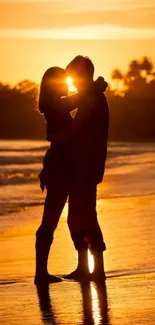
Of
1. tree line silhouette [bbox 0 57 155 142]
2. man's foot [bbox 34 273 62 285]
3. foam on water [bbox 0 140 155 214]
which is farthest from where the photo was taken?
tree line silhouette [bbox 0 57 155 142]

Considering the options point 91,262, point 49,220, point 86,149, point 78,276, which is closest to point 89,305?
point 78,276

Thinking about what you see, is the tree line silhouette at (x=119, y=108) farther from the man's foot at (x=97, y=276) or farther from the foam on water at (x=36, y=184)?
the man's foot at (x=97, y=276)

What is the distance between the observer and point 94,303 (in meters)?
8.40

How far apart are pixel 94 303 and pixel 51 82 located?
2.11 m

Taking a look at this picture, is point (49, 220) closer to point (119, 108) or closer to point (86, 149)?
point (86, 149)

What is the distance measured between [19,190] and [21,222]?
7982 millimetres

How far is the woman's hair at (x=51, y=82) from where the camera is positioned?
9.63 metres

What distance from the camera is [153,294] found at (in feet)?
28.4

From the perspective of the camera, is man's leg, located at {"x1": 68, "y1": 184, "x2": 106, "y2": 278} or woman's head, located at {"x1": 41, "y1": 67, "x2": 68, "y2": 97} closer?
woman's head, located at {"x1": 41, "y1": 67, "x2": 68, "y2": 97}

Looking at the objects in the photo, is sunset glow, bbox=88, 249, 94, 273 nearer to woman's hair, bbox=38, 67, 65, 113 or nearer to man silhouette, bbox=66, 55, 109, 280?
man silhouette, bbox=66, 55, 109, 280

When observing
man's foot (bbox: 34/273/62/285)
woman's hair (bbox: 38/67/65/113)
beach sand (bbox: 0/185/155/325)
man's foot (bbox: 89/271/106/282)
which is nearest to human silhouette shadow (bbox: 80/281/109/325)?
beach sand (bbox: 0/185/155/325)

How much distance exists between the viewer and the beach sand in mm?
7969

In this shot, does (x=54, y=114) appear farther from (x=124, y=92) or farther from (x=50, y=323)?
(x=124, y=92)

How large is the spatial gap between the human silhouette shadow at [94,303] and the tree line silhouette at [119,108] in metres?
98.1
